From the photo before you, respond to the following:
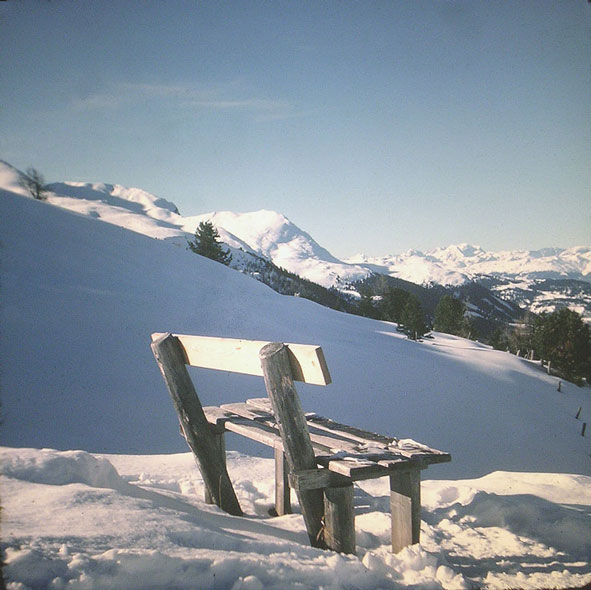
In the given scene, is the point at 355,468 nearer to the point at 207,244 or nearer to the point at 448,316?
the point at 207,244

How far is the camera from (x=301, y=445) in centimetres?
289

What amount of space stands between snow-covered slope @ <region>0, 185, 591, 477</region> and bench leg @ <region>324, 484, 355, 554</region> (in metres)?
6.45

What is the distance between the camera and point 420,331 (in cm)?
4581

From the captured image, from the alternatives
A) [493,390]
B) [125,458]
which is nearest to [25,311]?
[125,458]

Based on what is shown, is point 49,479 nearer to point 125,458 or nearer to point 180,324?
point 125,458

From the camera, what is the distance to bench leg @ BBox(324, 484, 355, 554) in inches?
118

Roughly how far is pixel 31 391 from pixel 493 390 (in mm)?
21109

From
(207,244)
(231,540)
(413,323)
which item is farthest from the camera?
(413,323)

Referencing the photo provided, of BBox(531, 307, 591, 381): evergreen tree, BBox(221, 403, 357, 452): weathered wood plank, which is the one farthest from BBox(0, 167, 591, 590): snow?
BBox(531, 307, 591, 381): evergreen tree

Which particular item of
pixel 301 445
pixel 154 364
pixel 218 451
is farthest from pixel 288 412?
pixel 154 364

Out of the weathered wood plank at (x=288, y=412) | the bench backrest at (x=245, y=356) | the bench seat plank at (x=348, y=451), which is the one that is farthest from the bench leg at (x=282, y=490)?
the bench backrest at (x=245, y=356)

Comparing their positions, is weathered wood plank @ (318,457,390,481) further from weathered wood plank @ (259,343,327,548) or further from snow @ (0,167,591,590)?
snow @ (0,167,591,590)

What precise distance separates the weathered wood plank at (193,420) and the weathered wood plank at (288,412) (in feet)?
3.73

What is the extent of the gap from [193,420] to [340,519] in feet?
5.20
